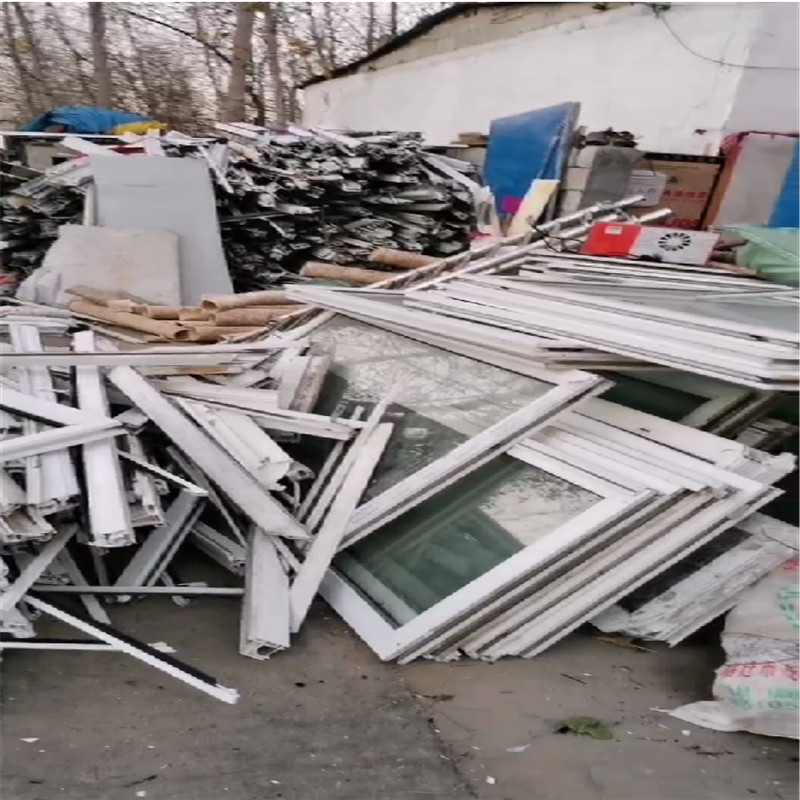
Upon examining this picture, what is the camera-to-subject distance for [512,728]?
2.01 metres

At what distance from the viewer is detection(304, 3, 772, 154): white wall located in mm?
6516

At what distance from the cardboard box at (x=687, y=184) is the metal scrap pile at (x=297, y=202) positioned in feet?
5.31

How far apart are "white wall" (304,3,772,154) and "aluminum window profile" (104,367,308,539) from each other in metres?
5.67

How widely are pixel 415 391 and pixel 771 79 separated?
5.42 metres

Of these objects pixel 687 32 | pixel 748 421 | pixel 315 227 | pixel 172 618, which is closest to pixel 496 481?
pixel 748 421

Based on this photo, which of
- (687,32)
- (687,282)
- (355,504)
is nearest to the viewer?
(355,504)

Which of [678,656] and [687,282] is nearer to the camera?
[678,656]

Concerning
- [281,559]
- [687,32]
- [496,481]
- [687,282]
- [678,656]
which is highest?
[687,32]

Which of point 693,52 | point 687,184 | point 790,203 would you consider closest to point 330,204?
point 687,184

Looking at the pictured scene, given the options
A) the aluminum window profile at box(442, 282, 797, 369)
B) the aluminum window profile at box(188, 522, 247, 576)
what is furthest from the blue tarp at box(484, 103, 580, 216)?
the aluminum window profile at box(188, 522, 247, 576)

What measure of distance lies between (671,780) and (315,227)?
494 cm

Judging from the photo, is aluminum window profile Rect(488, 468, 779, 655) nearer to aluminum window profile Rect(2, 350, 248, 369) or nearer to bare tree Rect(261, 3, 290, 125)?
aluminum window profile Rect(2, 350, 248, 369)

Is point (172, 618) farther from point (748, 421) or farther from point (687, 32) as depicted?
point (687, 32)

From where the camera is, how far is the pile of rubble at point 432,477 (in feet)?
7.27
